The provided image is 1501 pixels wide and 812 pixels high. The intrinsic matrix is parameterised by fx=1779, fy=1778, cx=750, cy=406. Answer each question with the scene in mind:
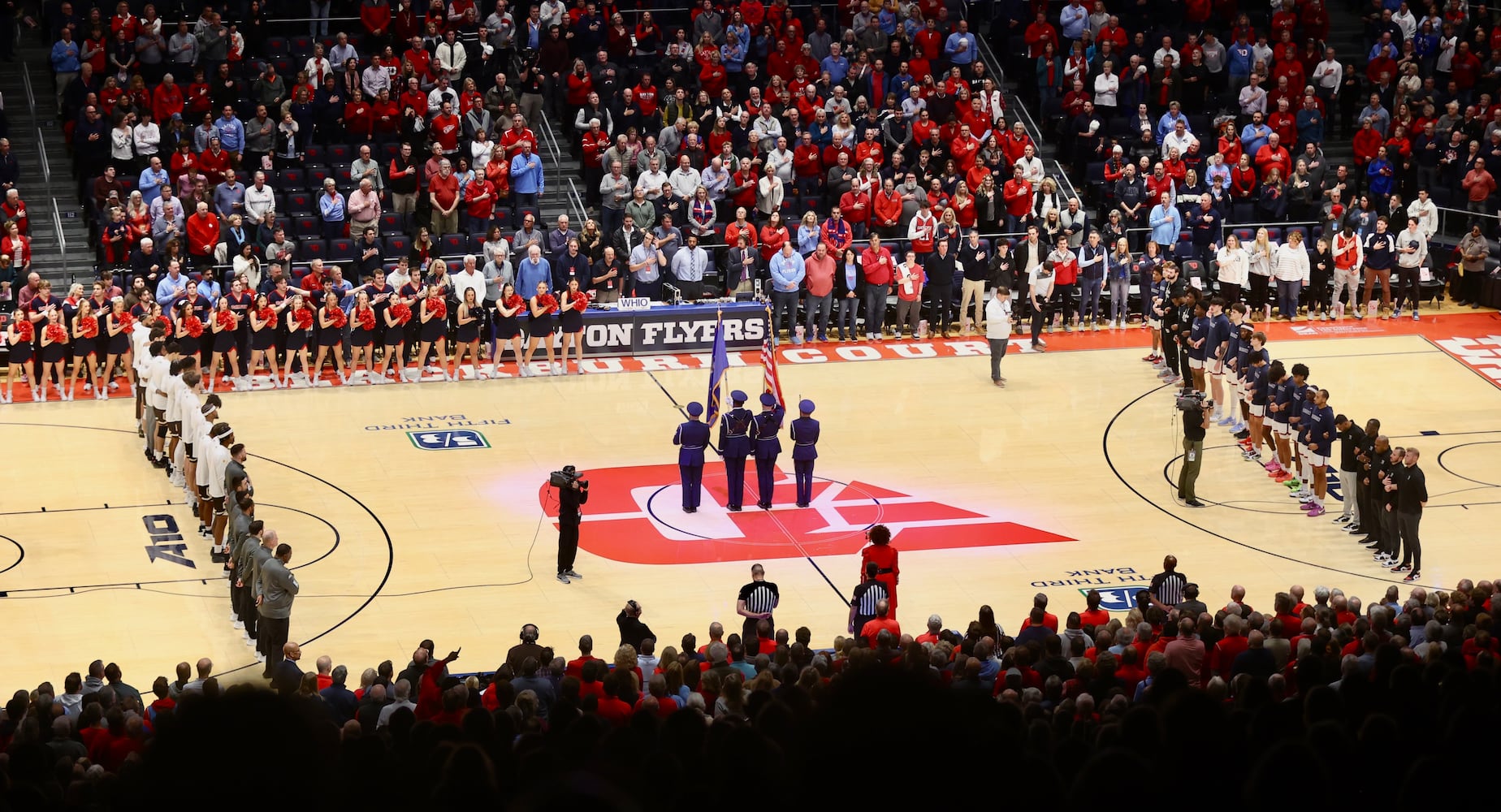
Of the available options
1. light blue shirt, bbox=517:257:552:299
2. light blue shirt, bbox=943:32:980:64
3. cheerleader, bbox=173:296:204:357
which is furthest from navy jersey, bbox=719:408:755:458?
light blue shirt, bbox=943:32:980:64

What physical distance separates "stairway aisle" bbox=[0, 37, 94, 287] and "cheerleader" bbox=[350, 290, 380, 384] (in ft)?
18.3

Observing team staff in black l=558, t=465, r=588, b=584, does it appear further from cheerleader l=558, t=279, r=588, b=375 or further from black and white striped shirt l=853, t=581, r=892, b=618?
cheerleader l=558, t=279, r=588, b=375

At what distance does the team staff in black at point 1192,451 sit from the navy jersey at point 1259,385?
1.56m

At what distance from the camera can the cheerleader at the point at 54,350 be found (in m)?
26.6

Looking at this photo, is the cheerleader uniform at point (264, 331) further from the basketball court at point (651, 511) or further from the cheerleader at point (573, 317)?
the cheerleader at point (573, 317)

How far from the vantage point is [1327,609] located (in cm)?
1534

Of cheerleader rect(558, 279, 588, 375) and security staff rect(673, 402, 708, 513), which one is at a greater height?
cheerleader rect(558, 279, 588, 375)

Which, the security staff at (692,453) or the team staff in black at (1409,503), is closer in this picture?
the team staff in black at (1409,503)

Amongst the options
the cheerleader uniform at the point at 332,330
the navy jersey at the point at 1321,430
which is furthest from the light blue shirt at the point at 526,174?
the navy jersey at the point at 1321,430

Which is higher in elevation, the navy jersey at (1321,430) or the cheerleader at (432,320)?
the cheerleader at (432,320)

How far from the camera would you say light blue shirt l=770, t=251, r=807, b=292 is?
101 ft

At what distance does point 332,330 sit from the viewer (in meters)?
28.1

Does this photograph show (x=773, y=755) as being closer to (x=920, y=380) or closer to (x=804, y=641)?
(x=804, y=641)

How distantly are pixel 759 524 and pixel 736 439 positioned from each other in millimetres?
1106
